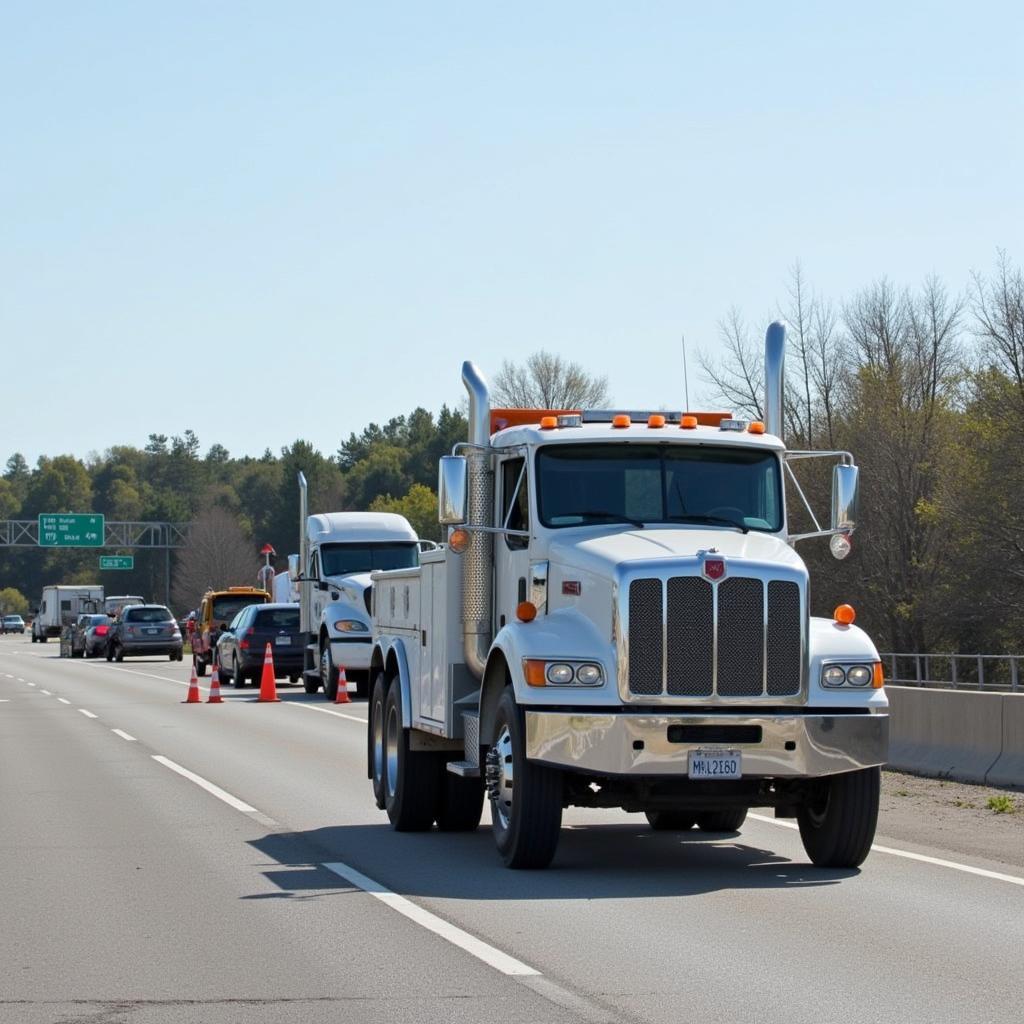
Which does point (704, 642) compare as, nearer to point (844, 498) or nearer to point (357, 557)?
point (844, 498)

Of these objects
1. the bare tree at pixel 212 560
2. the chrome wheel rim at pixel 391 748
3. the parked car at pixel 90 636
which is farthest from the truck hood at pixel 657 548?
the bare tree at pixel 212 560

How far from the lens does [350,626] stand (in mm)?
33250

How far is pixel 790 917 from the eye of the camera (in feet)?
32.3

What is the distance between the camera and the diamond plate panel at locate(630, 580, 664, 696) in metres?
11.1

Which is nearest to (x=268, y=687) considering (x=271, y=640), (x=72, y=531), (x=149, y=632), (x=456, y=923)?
(x=271, y=640)

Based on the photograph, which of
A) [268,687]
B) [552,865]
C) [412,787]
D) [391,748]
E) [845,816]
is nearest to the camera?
[845,816]

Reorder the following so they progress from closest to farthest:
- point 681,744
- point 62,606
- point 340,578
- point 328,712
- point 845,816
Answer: point 681,744 < point 845,816 < point 328,712 < point 340,578 < point 62,606

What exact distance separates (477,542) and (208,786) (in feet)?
19.2

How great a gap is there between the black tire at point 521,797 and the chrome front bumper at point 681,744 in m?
0.18

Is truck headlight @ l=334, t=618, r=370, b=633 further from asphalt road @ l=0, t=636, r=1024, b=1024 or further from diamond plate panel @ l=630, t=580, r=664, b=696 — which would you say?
diamond plate panel @ l=630, t=580, r=664, b=696

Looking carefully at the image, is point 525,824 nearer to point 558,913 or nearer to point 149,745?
point 558,913

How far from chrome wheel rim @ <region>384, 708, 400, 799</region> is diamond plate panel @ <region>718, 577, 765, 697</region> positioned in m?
3.69

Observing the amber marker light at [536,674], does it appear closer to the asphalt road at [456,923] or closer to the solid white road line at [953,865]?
the asphalt road at [456,923]

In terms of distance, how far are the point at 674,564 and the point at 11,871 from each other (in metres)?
4.52
